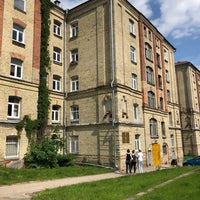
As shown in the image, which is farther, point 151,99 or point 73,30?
point 151,99

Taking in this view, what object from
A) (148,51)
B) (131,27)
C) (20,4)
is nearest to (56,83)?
(20,4)

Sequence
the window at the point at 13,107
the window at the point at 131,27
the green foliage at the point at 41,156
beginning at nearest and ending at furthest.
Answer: the green foliage at the point at 41,156
the window at the point at 13,107
the window at the point at 131,27

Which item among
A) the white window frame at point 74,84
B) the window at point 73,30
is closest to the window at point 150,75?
the white window frame at point 74,84

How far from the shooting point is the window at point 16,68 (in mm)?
21141

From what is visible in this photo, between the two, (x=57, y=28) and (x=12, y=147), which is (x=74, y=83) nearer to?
(x=57, y=28)

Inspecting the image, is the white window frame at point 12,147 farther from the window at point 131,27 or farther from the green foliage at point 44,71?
the window at point 131,27

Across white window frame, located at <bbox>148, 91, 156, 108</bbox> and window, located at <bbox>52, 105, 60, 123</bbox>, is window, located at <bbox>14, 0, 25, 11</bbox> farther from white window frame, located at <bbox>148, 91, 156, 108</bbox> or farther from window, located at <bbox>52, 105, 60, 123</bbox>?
white window frame, located at <bbox>148, 91, 156, 108</bbox>

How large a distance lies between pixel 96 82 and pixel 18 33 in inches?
342

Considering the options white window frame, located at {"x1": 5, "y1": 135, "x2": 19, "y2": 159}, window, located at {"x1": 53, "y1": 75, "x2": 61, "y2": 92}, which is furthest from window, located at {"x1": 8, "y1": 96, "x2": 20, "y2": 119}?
window, located at {"x1": 53, "y1": 75, "x2": 61, "y2": 92}

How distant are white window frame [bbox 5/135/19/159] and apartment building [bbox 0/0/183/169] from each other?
0.59 feet

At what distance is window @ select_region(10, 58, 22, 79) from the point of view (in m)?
21.1

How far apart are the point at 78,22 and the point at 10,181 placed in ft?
64.9

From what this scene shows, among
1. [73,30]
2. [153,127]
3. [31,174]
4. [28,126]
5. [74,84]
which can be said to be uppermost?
[73,30]

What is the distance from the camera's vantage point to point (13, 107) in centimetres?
2072
